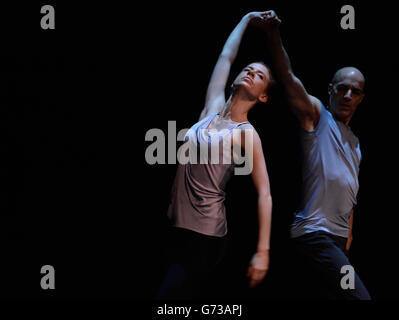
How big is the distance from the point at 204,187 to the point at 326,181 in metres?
0.70

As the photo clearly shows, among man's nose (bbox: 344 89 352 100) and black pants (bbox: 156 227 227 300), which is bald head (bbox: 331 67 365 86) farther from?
black pants (bbox: 156 227 227 300)

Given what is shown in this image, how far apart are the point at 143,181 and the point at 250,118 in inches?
33.3

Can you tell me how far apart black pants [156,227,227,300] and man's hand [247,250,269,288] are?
7.8 inches

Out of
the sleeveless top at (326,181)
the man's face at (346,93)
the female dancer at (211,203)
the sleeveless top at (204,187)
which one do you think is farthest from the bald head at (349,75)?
the sleeveless top at (204,187)

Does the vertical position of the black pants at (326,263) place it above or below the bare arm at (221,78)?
below

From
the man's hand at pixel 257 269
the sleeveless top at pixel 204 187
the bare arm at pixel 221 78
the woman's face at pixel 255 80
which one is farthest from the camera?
the bare arm at pixel 221 78

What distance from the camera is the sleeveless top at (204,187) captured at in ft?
6.57

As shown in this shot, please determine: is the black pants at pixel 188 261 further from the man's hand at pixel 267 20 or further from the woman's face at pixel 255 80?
the man's hand at pixel 267 20

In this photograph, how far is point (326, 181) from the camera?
2240 millimetres

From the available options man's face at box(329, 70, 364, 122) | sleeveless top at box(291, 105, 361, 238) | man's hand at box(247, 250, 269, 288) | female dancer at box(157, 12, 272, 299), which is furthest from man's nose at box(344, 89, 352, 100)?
man's hand at box(247, 250, 269, 288)

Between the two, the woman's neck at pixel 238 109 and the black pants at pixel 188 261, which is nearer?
the black pants at pixel 188 261

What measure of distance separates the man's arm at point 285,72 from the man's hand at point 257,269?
33.4 inches

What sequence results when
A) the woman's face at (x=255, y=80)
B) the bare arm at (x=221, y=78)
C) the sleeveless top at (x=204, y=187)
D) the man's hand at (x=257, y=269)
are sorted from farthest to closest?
the bare arm at (x=221, y=78), the woman's face at (x=255, y=80), the sleeveless top at (x=204, y=187), the man's hand at (x=257, y=269)
